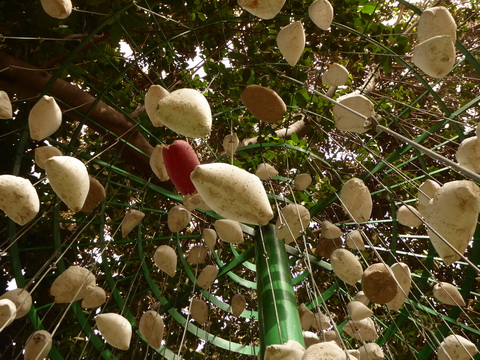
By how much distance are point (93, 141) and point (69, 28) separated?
1.82 feet

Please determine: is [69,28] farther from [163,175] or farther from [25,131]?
[163,175]

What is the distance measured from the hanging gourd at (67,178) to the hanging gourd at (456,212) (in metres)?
0.32

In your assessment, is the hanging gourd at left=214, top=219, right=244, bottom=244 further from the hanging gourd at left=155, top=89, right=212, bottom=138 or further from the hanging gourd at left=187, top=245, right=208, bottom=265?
the hanging gourd at left=155, top=89, right=212, bottom=138

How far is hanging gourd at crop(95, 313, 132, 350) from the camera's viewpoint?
0.56 meters

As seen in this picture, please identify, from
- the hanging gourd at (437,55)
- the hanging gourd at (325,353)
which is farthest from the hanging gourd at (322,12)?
the hanging gourd at (325,353)

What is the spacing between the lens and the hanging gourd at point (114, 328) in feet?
1.83

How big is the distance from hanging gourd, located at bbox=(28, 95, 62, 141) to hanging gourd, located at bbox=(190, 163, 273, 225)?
29 cm

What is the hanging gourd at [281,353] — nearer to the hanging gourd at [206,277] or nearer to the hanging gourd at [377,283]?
the hanging gourd at [377,283]

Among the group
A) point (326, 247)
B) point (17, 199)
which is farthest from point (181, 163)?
point (326, 247)

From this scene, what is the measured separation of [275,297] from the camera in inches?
30.9

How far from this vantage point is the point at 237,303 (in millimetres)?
863

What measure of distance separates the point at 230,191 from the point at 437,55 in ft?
0.82

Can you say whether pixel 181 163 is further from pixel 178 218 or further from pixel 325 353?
pixel 325 353

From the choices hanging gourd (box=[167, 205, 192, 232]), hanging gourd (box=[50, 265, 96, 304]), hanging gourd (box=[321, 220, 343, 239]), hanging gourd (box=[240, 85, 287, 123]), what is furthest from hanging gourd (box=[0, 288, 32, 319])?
hanging gourd (box=[321, 220, 343, 239])
